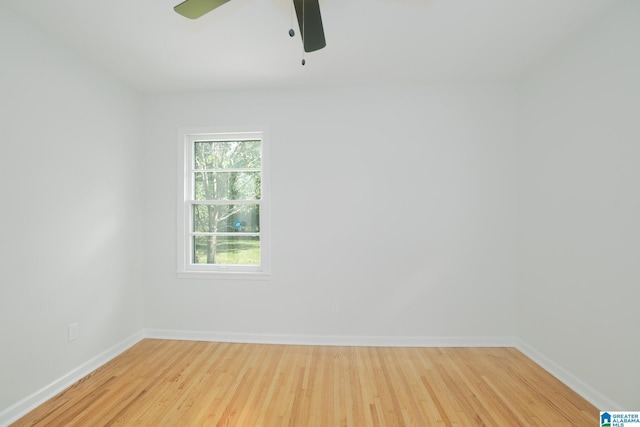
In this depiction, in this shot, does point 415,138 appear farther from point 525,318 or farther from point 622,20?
point 525,318

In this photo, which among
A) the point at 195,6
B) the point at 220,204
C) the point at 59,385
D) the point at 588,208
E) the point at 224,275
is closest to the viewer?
the point at 195,6

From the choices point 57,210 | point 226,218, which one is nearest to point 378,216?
point 226,218

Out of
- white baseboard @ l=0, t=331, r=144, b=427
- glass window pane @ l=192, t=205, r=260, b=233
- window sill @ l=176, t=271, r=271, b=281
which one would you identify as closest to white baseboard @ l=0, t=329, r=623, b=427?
white baseboard @ l=0, t=331, r=144, b=427

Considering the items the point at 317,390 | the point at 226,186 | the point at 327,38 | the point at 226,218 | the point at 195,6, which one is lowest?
the point at 317,390

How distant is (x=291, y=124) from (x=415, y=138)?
1.31 m

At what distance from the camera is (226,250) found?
11.5 feet

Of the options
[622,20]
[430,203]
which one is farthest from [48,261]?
[622,20]

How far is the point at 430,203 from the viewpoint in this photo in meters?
3.23

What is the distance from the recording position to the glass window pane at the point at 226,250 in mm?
3455

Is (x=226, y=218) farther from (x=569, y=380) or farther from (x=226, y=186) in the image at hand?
(x=569, y=380)

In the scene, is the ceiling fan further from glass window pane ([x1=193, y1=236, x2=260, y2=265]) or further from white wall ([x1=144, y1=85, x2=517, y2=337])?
glass window pane ([x1=193, y1=236, x2=260, y2=265])

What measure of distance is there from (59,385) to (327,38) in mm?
3372

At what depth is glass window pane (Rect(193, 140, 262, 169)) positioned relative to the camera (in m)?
3.46

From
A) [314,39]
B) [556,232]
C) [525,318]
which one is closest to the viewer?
[314,39]
